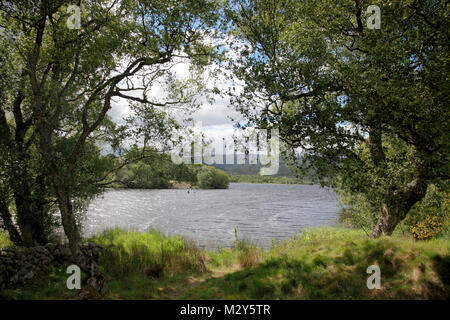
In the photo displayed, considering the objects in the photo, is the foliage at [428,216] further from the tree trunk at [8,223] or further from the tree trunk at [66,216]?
the tree trunk at [8,223]

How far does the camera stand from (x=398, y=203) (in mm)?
9641

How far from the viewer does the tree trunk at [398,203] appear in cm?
905

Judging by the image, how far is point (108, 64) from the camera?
35.9 feet

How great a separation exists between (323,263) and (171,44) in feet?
31.6

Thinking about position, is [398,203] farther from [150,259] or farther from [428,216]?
[150,259]

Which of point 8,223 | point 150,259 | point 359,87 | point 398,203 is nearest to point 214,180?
point 150,259

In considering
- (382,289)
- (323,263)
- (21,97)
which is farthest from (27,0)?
(382,289)

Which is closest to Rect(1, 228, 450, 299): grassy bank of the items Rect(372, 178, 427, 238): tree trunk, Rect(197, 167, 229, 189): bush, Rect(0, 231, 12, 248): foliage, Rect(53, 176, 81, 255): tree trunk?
Rect(372, 178, 427, 238): tree trunk

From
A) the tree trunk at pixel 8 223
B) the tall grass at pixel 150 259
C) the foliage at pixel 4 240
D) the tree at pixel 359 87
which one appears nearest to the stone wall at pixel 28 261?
the tall grass at pixel 150 259

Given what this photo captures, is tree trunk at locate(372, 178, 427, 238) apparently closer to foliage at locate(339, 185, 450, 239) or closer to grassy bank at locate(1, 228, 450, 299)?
grassy bank at locate(1, 228, 450, 299)

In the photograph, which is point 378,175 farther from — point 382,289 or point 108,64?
point 108,64

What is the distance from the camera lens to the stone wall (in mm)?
9180

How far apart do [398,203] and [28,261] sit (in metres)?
13.5

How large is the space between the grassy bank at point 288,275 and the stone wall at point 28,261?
1.53ft
